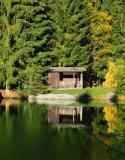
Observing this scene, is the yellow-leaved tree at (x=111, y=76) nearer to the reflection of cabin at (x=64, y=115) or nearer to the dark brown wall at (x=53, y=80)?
the dark brown wall at (x=53, y=80)

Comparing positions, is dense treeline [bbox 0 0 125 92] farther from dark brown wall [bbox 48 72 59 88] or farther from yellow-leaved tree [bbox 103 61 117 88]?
dark brown wall [bbox 48 72 59 88]

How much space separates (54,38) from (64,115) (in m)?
33.5

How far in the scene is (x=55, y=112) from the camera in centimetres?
4525

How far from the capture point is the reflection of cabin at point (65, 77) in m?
70.0

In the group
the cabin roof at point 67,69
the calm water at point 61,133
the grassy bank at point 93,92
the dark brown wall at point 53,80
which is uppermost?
the cabin roof at point 67,69

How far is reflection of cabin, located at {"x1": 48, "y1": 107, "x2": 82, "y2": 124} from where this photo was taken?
38625 millimetres

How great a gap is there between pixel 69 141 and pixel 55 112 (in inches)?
690

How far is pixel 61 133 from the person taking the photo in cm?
3131

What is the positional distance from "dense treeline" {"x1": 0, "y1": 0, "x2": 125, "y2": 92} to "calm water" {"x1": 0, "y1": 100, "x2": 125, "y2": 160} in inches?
734

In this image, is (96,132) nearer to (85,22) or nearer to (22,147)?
(22,147)

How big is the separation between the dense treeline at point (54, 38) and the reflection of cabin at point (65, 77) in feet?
7.00

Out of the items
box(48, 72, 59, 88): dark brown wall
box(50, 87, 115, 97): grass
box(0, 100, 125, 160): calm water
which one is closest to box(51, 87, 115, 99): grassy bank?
box(50, 87, 115, 97): grass

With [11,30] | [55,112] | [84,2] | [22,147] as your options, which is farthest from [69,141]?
[84,2]

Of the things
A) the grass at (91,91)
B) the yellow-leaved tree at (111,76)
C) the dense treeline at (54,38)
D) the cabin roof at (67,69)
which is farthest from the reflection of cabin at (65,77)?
the grass at (91,91)
